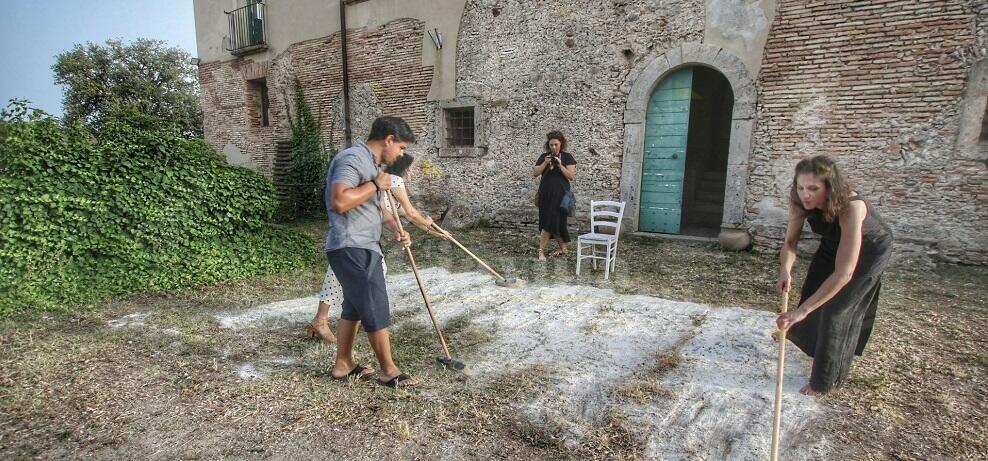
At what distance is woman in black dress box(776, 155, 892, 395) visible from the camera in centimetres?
237

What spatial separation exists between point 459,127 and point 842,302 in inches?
323

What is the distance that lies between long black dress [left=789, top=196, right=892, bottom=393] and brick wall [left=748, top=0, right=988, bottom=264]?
14.7 ft

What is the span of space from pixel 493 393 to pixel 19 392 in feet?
9.40

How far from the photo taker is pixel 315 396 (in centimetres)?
284

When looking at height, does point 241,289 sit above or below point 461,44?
below

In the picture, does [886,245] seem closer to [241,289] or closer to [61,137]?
[241,289]

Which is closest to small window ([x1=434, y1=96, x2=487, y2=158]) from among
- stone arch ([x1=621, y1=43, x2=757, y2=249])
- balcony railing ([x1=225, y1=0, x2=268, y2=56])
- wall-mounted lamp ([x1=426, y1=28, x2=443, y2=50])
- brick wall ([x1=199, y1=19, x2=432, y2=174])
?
brick wall ([x1=199, y1=19, x2=432, y2=174])

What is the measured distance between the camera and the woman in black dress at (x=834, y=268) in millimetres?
2373

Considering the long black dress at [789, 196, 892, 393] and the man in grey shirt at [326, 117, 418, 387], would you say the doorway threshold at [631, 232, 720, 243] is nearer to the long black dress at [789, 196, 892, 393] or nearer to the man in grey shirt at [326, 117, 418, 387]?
the long black dress at [789, 196, 892, 393]

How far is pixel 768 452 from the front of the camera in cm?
227

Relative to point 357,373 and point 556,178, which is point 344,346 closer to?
point 357,373

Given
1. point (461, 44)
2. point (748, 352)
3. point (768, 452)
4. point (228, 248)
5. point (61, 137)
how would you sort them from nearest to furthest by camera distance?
A: point (768, 452)
point (748, 352)
point (61, 137)
point (228, 248)
point (461, 44)

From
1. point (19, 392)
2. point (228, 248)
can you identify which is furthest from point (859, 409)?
point (228, 248)

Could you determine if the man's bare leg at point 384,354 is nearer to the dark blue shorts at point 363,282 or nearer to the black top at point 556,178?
the dark blue shorts at point 363,282
